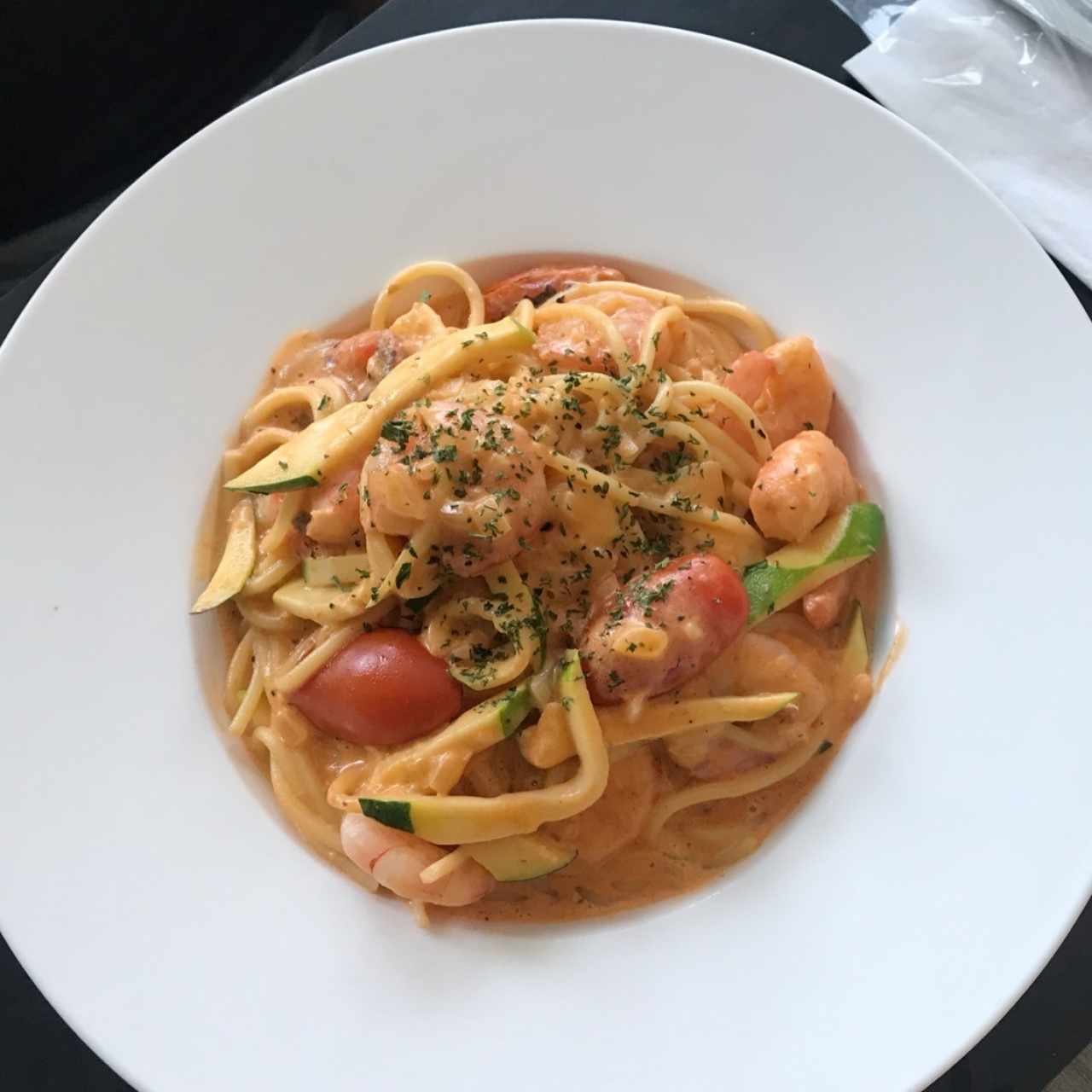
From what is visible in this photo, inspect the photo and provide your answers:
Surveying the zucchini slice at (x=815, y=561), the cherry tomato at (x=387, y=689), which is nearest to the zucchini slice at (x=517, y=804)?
the cherry tomato at (x=387, y=689)

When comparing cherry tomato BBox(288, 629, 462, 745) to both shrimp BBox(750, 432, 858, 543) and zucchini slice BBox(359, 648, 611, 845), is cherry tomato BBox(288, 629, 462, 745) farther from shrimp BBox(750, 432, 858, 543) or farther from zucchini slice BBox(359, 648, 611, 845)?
shrimp BBox(750, 432, 858, 543)

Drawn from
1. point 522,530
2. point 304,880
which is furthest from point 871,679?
point 304,880

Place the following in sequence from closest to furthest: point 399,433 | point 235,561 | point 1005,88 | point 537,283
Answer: point 399,433 < point 235,561 < point 537,283 < point 1005,88

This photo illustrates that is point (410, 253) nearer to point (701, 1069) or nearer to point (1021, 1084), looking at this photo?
point (701, 1069)

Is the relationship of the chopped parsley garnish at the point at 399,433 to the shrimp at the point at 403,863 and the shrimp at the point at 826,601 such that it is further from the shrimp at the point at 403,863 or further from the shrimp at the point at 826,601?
the shrimp at the point at 826,601

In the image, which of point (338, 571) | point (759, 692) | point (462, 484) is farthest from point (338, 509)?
point (759, 692)

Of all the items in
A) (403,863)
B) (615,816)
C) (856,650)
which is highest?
(856,650)

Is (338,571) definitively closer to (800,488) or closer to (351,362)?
(351,362)
